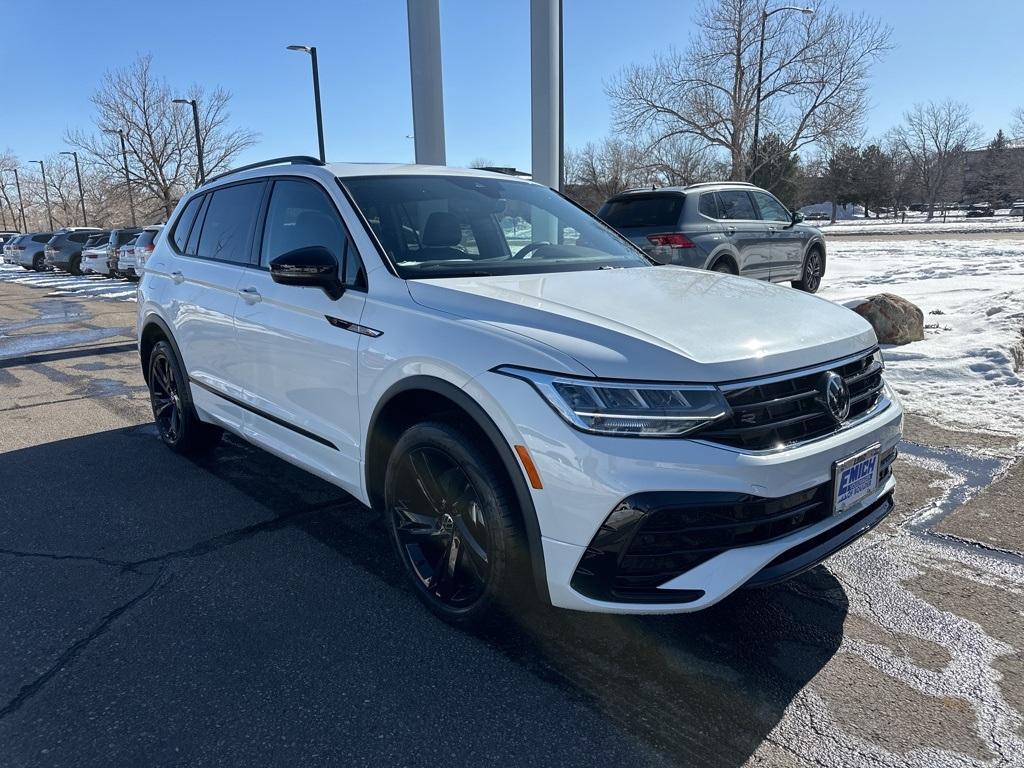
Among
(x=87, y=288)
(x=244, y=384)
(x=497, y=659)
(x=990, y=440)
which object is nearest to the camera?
(x=497, y=659)

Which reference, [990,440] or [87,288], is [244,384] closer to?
[990,440]

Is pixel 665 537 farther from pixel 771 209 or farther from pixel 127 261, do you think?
pixel 127 261

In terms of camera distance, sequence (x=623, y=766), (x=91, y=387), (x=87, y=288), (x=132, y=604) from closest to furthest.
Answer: (x=623, y=766) → (x=132, y=604) → (x=91, y=387) → (x=87, y=288)

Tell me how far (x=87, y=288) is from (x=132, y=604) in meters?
22.0

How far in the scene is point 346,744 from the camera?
233 centimetres

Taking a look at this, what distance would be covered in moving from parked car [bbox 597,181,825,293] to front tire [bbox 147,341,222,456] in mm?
5541

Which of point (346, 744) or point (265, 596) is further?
point (265, 596)

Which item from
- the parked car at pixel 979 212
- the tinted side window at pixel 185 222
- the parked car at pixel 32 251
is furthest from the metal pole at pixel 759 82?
the parked car at pixel 979 212

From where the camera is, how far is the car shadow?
8.00 feet

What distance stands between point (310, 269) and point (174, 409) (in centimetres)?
264

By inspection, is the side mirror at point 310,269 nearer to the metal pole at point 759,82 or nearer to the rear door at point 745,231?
the rear door at point 745,231

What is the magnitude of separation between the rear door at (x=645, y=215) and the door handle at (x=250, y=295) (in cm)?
623

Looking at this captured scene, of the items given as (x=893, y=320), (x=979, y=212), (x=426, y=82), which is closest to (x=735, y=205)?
(x=893, y=320)

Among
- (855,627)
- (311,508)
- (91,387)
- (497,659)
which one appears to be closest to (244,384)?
(311,508)
